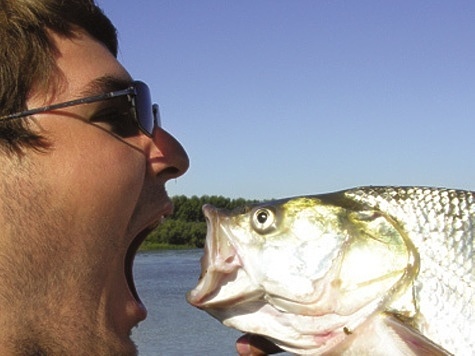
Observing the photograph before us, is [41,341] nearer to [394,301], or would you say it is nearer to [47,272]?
[47,272]

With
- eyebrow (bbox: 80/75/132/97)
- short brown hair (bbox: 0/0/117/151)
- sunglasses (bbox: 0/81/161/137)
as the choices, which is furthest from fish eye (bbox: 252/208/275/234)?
short brown hair (bbox: 0/0/117/151)

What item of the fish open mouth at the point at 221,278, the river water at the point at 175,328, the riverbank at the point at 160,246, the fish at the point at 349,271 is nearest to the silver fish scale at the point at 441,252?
the fish at the point at 349,271

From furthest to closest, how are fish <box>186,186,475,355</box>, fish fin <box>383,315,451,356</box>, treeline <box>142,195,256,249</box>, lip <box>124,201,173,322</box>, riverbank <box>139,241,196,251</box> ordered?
riverbank <box>139,241,196,251</box> < treeline <box>142,195,256,249</box> < lip <box>124,201,173,322</box> < fish <box>186,186,475,355</box> < fish fin <box>383,315,451,356</box>

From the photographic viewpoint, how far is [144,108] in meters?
3.36

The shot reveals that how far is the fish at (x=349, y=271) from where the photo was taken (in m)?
2.64

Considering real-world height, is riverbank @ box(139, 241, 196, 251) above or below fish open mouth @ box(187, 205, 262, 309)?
below

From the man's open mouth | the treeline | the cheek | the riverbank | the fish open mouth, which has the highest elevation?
the cheek

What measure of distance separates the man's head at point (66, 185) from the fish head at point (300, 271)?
464 millimetres

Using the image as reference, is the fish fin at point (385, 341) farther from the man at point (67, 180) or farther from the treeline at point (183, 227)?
the treeline at point (183, 227)

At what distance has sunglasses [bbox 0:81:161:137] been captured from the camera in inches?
119

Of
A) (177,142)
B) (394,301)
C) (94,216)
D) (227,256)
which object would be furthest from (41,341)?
(394,301)

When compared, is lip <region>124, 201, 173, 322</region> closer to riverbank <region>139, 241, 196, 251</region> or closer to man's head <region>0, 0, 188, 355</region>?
man's head <region>0, 0, 188, 355</region>

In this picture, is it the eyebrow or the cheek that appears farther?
the eyebrow

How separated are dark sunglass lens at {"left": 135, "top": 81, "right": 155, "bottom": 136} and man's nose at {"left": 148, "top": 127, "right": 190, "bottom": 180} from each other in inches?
2.3
